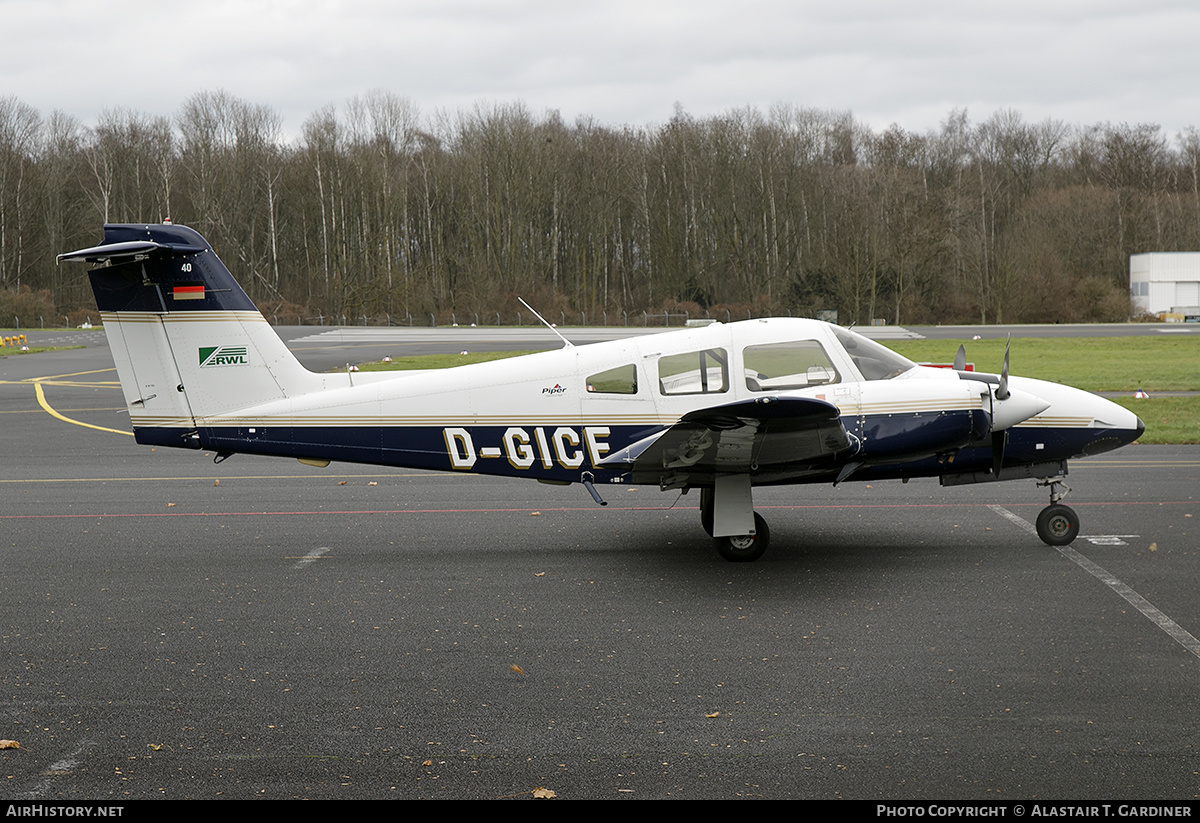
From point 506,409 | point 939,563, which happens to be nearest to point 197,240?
point 506,409

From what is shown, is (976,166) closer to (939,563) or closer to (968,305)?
(968,305)

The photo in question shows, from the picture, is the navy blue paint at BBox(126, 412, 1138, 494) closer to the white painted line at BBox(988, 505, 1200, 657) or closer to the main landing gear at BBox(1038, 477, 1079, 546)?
the main landing gear at BBox(1038, 477, 1079, 546)

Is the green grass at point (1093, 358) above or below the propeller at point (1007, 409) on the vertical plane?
below

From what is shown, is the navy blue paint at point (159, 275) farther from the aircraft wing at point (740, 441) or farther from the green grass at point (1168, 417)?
the green grass at point (1168, 417)

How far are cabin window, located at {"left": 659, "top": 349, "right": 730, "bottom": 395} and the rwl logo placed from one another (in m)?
4.18

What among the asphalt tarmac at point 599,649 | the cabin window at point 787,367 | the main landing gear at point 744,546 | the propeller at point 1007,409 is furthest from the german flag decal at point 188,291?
the propeller at point 1007,409

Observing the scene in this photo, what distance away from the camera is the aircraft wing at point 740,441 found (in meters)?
7.94

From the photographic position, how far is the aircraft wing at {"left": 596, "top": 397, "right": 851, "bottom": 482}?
26.0 feet

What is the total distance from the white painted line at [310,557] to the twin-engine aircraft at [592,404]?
984mm

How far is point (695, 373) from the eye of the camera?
9.20 meters

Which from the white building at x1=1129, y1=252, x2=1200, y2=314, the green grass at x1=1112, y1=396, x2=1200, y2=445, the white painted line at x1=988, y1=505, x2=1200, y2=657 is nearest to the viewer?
the white painted line at x1=988, y1=505, x2=1200, y2=657

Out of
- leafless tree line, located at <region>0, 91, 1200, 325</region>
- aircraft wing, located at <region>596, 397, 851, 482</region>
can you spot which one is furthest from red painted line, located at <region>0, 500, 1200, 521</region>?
leafless tree line, located at <region>0, 91, 1200, 325</region>

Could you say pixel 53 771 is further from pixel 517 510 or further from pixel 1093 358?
pixel 1093 358

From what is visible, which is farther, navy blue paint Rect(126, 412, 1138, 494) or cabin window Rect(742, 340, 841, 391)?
navy blue paint Rect(126, 412, 1138, 494)
